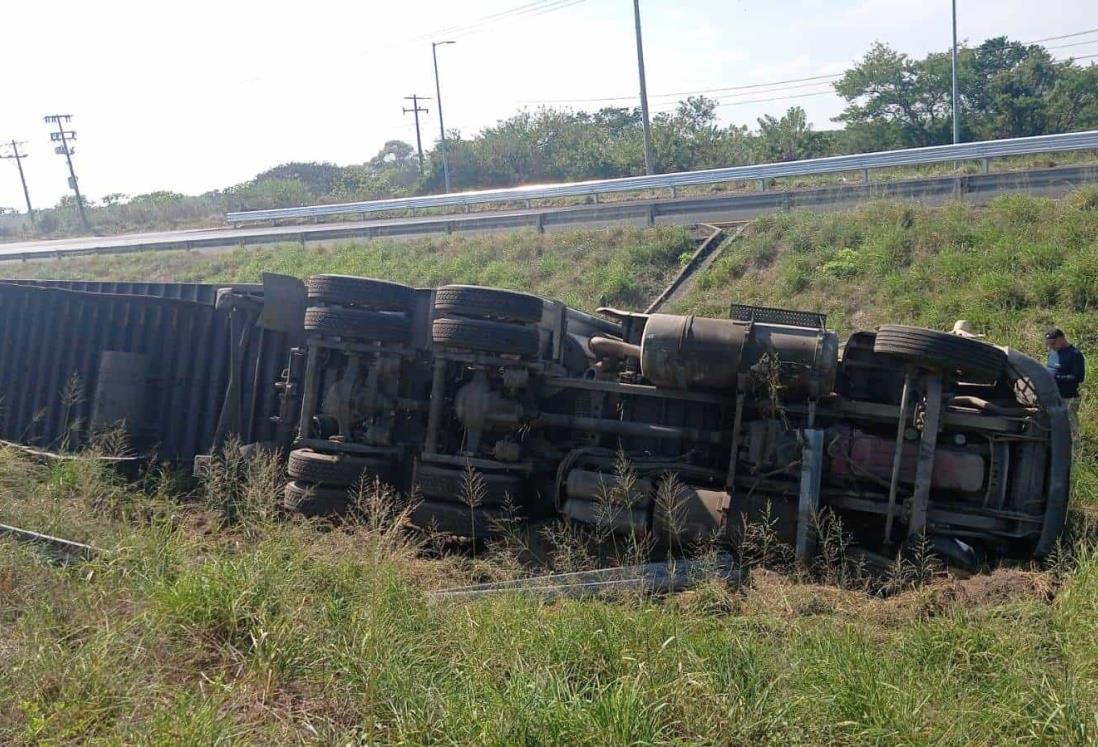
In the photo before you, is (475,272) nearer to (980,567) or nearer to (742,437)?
(742,437)

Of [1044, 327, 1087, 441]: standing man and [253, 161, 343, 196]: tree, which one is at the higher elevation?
[253, 161, 343, 196]: tree

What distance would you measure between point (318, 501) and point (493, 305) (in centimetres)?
172

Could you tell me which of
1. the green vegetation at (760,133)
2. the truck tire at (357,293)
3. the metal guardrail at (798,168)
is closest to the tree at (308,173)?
the green vegetation at (760,133)

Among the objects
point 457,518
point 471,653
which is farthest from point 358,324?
point 471,653

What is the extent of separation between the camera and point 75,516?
6.14m

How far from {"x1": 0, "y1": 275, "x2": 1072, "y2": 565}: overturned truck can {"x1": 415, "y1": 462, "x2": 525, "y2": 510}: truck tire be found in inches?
0.5

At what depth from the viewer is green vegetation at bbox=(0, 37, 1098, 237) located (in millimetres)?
29594

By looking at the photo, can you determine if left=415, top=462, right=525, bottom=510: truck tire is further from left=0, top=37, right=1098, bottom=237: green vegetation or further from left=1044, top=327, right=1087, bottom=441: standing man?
left=0, top=37, right=1098, bottom=237: green vegetation

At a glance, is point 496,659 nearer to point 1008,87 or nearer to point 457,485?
point 457,485

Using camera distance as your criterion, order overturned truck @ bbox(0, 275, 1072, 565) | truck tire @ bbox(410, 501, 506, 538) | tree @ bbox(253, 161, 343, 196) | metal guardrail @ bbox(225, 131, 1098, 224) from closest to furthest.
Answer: overturned truck @ bbox(0, 275, 1072, 565) → truck tire @ bbox(410, 501, 506, 538) → metal guardrail @ bbox(225, 131, 1098, 224) → tree @ bbox(253, 161, 343, 196)

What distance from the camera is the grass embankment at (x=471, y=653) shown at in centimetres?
338

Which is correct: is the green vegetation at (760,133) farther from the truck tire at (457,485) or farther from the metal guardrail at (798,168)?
the truck tire at (457,485)

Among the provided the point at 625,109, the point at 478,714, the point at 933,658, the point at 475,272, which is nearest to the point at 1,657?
the point at 478,714

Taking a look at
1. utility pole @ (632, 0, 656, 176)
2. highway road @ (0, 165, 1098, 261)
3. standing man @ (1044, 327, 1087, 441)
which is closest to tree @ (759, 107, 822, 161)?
utility pole @ (632, 0, 656, 176)
